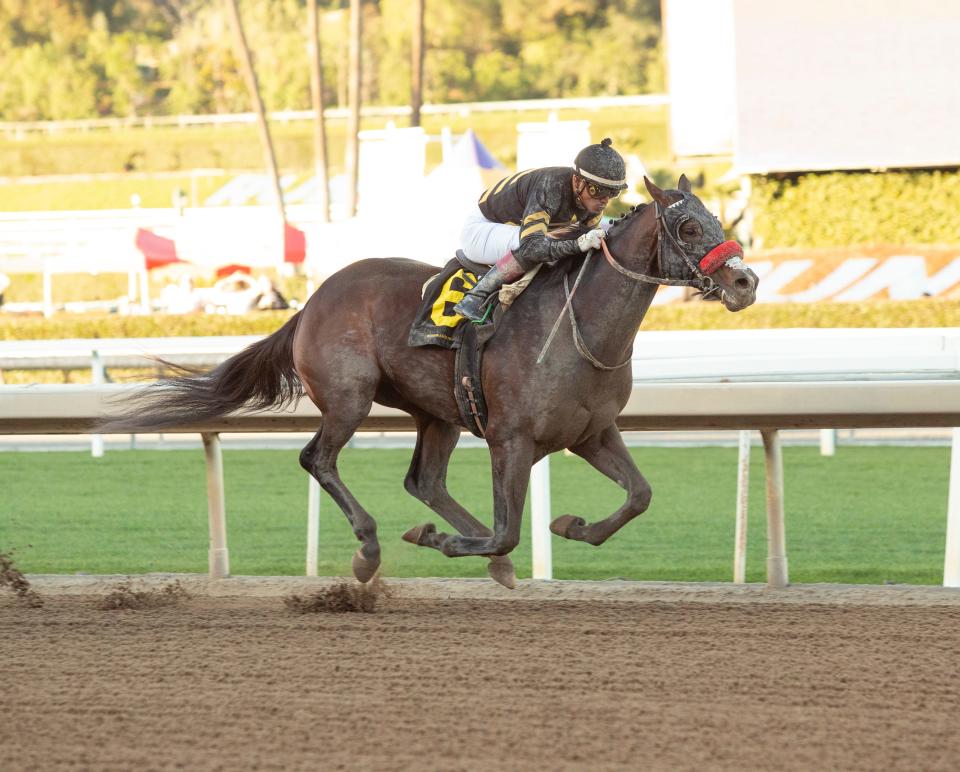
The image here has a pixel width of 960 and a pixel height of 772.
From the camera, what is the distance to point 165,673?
14.1 ft

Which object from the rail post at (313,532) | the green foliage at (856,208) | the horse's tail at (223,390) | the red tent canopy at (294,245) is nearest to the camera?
the horse's tail at (223,390)

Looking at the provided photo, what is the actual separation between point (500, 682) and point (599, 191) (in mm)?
1786

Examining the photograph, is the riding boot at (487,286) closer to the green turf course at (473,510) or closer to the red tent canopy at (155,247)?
the green turf course at (473,510)

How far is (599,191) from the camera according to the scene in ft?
17.1

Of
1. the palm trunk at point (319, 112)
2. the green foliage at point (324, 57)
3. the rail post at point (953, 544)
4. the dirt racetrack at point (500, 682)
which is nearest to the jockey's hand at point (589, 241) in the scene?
the dirt racetrack at point (500, 682)

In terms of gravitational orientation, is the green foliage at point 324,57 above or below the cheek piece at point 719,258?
above

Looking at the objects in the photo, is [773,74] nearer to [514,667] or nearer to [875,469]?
[875,469]

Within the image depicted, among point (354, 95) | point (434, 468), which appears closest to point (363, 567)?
point (434, 468)

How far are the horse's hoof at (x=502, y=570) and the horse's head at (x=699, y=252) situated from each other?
1140mm

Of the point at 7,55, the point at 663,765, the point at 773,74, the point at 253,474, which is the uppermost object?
the point at 7,55

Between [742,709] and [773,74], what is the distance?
27666 millimetres

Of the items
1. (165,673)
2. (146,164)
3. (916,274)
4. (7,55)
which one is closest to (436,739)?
(165,673)

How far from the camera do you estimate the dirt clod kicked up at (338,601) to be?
5461 millimetres

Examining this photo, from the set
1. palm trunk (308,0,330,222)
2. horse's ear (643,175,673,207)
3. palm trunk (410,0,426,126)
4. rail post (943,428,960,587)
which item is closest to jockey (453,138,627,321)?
horse's ear (643,175,673,207)
